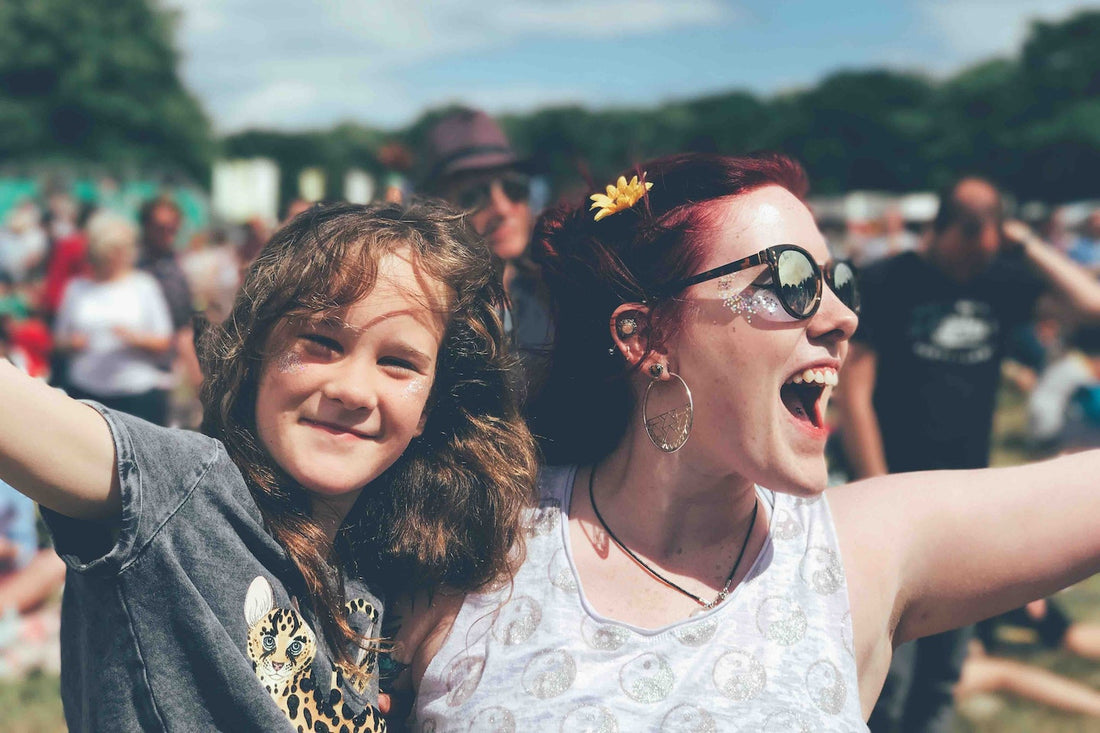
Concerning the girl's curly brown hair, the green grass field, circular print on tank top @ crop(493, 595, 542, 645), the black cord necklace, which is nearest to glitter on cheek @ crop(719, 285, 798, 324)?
the black cord necklace

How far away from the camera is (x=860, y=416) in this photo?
14.9ft

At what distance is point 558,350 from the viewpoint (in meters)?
2.11

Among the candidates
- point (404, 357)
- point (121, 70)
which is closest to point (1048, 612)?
point (404, 357)

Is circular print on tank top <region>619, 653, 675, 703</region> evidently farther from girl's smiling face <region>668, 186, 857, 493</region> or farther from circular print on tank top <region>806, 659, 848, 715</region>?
girl's smiling face <region>668, 186, 857, 493</region>

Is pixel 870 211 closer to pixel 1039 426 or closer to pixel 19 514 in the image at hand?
pixel 1039 426

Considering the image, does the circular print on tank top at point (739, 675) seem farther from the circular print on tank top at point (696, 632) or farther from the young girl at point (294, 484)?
the young girl at point (294, 484)

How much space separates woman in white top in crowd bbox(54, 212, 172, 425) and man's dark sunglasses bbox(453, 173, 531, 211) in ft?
10.0

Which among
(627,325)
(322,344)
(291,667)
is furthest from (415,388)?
(291,667)

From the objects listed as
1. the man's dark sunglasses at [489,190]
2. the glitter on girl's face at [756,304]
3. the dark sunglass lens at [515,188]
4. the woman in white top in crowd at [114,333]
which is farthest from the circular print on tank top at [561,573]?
the woman in white top in crowd at [114,333]

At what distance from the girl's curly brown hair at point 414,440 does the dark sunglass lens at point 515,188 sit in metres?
2.00

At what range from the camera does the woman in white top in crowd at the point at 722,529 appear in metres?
1.70

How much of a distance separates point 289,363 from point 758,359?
0.79 meters

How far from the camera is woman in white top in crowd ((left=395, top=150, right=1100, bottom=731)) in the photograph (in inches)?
67.0

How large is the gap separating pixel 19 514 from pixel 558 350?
493cm
